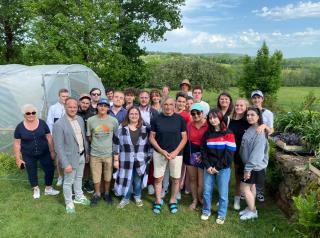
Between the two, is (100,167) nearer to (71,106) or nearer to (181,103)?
(71,106)

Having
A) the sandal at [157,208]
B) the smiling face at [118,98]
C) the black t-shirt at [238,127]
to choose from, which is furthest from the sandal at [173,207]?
the smiling face at [118,98]

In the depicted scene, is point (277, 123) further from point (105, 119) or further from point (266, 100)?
point (266, 100)

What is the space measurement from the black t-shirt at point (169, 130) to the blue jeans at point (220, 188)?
0.64 metres

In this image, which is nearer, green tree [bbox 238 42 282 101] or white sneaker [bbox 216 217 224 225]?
white sneaker [bbox 216 217 224 225]

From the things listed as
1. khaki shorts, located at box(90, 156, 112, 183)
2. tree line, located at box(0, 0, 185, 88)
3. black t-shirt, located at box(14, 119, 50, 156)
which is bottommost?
khaki shorts, located at box(90, 156, 112, 183)

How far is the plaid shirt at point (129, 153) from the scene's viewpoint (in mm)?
5188

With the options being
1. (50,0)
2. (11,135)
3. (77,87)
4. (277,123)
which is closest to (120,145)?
(277,123)

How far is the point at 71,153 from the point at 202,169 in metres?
2.07

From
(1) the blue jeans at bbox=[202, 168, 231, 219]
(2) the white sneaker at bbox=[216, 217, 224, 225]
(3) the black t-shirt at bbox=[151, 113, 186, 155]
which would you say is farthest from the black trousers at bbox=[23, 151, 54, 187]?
(2) the white sneaker at bbox=[216, 217, 224, 225]

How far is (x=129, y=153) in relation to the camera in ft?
17.1

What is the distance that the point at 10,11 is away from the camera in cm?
1827

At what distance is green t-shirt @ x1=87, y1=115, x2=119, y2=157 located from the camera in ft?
17.1

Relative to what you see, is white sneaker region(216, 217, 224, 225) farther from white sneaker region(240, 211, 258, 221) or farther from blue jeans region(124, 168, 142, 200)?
blue jeans region(124, 168, 142, 200)

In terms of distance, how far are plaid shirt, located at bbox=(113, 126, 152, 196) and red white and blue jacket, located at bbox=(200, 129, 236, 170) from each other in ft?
3.44
